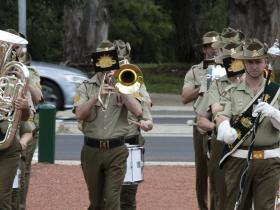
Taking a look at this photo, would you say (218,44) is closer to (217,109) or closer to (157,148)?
(217,109)

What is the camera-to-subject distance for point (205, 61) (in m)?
10.4

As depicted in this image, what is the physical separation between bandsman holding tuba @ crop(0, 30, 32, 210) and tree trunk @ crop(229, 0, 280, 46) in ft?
69.1

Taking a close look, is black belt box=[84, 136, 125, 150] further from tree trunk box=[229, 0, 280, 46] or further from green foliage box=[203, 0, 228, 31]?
green foliage box=[203, 0, 228, 31]

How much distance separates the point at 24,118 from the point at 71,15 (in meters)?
26.6

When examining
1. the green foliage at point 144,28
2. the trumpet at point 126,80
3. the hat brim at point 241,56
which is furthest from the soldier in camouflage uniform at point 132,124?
the green foliage at point 144,28

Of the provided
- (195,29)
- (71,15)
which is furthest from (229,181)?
(195,29)

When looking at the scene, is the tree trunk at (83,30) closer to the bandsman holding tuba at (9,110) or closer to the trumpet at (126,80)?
the trumpet at (126,80)

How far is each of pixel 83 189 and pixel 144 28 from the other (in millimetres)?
44300

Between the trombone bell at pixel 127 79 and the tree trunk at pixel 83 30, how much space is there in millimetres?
25609

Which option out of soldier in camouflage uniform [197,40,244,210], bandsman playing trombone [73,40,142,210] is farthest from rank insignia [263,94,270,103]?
bandsman playing trombone [73,40,142,210]

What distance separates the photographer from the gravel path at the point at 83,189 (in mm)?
11547

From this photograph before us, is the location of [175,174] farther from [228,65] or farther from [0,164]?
[0,164]

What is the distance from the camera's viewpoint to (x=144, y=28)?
56562 mm

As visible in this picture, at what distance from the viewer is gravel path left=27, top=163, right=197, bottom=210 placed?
37.9 feet
